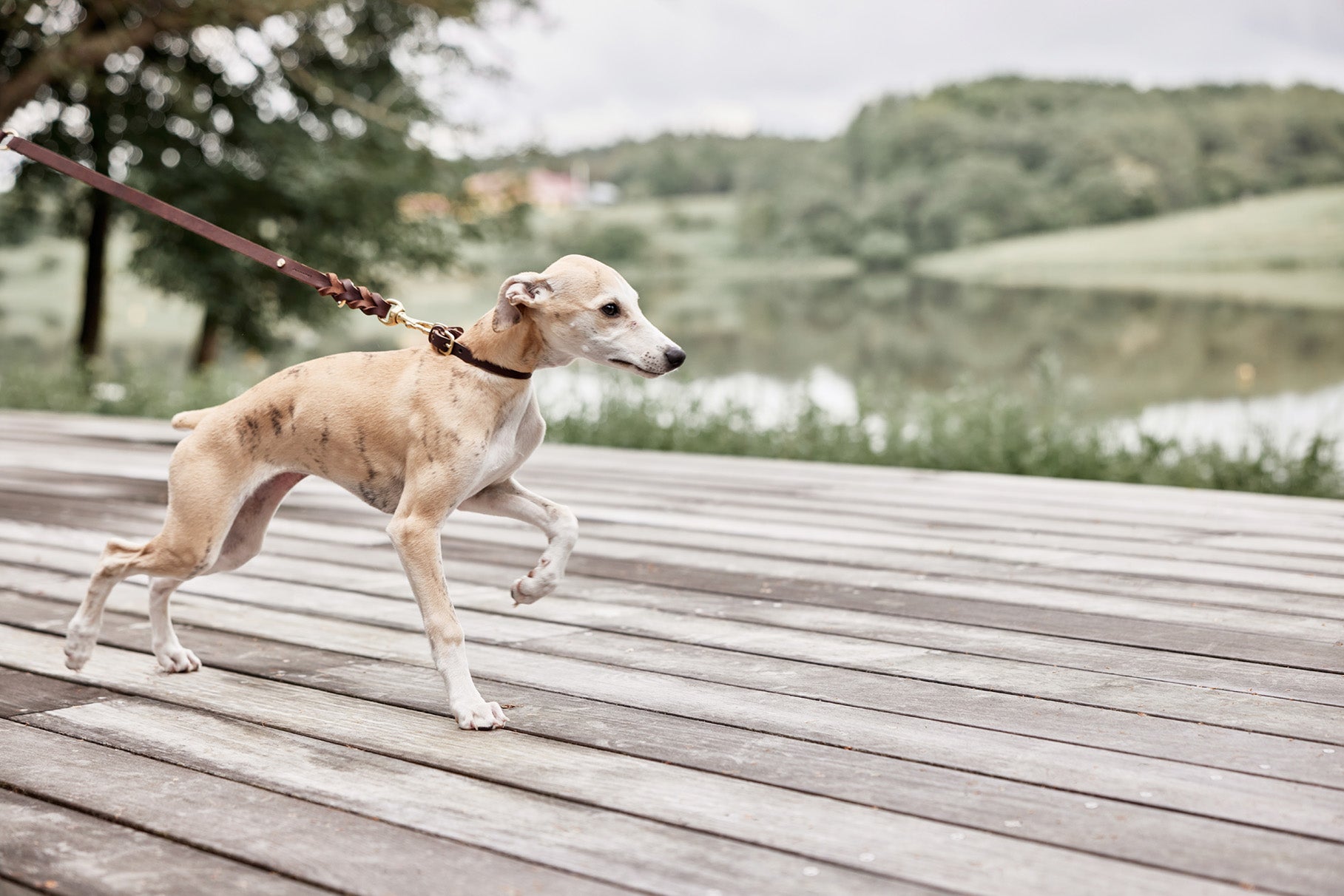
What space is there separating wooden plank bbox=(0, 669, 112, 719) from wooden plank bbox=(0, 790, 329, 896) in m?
0.64

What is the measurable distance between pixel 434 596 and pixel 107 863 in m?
0.88

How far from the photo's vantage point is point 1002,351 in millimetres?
14750

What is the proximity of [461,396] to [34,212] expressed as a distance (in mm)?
14588

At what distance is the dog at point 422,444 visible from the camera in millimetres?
2604

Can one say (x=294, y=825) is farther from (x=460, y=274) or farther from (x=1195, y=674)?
(x=460, y=274)

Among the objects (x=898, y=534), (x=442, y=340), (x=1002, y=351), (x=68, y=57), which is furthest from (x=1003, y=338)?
(x=442, y=340)

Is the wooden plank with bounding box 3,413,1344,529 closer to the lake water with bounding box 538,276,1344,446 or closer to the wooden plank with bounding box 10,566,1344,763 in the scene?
the lake water with bounding box 538,276,1344,446

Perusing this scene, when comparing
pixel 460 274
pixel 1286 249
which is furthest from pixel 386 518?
pixel 1286 249

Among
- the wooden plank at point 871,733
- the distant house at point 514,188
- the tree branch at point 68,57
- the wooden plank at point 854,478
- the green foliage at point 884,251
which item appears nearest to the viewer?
the wooden plank at point 871,733

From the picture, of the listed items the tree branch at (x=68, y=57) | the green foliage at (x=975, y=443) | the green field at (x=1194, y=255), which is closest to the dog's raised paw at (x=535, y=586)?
the green foliage at (x=975, y=443)

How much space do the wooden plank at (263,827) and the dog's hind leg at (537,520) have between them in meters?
0.79

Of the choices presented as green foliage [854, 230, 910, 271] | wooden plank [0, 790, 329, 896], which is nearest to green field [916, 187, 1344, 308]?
green foliage [854, 230, 910, 271]

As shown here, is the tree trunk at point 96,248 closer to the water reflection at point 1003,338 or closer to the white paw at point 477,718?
the water reflection at point 1003,338

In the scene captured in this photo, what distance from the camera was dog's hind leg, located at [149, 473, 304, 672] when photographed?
9.58 ft
